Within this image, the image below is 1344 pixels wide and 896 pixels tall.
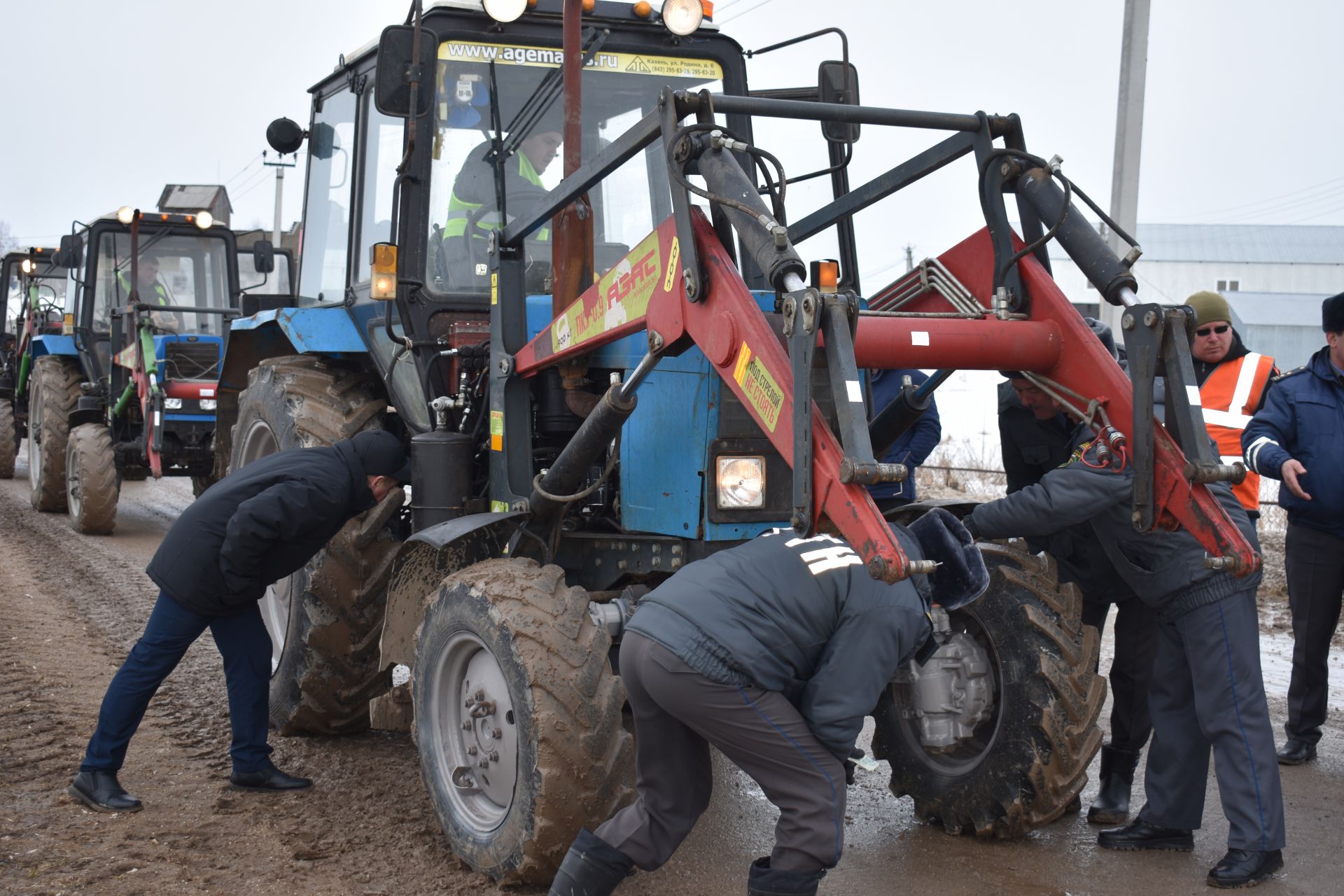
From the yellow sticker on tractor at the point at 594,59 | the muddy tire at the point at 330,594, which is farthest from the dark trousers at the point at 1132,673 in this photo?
the muddy tire at the point at 330,594

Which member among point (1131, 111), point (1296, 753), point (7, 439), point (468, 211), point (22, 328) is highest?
point (1131, 111)

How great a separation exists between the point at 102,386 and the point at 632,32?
28.9 ft

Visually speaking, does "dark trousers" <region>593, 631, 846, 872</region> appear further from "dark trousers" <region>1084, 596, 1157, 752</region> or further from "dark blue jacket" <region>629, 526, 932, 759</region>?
"dark trousers" <region>1084, 596, 1157, 752</region>

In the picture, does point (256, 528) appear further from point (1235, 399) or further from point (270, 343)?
point (1235, 399)

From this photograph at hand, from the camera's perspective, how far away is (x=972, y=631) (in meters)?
4.43

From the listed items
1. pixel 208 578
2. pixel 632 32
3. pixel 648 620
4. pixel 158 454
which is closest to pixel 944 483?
pixel 158 454

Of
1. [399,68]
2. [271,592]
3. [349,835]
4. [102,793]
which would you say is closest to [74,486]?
[271,592]

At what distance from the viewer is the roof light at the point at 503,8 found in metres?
4.47

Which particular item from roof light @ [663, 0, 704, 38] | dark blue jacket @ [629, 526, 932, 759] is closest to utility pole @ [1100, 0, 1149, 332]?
roof light @ [663, 0, 704, 38]

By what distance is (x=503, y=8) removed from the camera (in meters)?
4.47

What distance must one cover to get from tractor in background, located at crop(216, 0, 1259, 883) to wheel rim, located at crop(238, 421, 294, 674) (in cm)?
2

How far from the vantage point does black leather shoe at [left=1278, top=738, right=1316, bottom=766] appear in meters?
5.29

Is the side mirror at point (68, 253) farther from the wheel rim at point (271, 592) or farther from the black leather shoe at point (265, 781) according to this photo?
the black leather shoe at point (265, 781)

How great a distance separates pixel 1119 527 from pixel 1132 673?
0.88m
